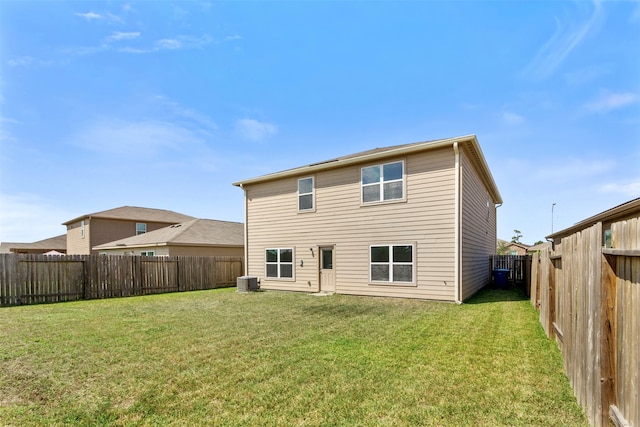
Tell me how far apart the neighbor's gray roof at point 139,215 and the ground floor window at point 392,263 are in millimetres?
24160

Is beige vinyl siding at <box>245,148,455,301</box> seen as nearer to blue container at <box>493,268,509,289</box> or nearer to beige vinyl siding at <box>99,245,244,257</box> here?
blue container at <box>493,268,509,289</box>

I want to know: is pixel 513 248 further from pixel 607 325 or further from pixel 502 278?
pixel 607 325

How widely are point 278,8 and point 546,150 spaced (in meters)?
14.6

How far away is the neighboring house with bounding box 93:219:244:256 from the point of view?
1886 centimetres

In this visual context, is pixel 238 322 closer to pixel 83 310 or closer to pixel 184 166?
pixel 83 310

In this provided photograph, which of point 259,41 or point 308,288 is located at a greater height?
point 259,41

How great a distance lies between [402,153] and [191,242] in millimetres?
14168

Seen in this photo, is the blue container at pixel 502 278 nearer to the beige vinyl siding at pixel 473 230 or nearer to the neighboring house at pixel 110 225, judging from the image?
the beige vinyl siding at pixel 473 230

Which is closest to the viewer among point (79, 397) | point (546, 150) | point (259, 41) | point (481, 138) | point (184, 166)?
point (79, 397)

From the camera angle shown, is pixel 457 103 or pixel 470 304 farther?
pixel 457 103

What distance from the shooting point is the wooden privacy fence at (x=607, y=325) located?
204cm

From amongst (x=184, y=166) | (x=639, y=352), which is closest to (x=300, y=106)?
(x=184, y=166)

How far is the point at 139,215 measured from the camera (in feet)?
93.2

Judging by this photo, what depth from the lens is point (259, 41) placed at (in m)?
10.6
